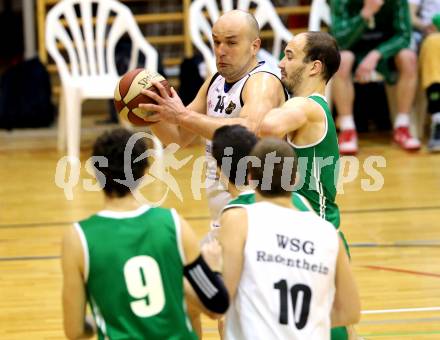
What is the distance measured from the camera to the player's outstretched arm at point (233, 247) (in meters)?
3.64

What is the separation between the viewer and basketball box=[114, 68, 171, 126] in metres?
5.19

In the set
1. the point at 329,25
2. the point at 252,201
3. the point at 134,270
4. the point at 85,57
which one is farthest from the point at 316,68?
the point at 85,57

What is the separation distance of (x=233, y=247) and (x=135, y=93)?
5.79 ft

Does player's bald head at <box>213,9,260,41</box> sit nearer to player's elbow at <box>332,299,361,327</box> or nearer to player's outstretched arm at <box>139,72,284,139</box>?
player's outstretched arm at <box>139,72,284,139</box>

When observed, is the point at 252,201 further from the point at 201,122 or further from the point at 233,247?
the point at 201,122

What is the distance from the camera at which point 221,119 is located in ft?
16.7

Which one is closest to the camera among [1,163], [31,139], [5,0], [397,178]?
[397,178]

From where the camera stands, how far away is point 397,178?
9383mm

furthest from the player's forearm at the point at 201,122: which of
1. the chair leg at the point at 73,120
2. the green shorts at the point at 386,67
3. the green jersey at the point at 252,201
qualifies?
the green shorts at the point at 386,67

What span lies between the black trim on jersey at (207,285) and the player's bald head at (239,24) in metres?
2.05

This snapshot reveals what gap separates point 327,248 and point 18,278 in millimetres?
3552

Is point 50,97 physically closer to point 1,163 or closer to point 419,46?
point 1,163

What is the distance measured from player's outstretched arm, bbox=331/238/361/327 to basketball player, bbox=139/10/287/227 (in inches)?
52.6

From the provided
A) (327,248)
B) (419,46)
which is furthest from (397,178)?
(327,248)
